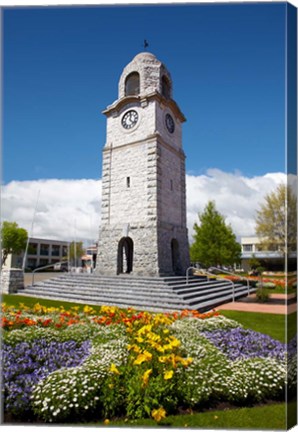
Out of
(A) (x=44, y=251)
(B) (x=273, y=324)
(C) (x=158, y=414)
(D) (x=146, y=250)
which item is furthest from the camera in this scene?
(D) (x=146, y=250)

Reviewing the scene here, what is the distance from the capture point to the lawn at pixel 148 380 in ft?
12.7

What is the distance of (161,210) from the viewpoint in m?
16.2

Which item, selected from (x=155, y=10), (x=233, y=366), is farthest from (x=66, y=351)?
(x=155, y=10)

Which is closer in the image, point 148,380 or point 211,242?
point 148,380

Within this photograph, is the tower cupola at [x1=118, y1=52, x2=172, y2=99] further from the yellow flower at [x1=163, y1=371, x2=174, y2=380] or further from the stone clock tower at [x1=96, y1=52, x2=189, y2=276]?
the yellow flower at [x1=163, y1=371, x2=174, y2=380]

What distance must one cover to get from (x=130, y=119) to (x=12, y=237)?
41.9 feet

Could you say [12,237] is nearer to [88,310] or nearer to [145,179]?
[88,310]

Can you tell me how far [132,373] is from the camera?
4219 mm

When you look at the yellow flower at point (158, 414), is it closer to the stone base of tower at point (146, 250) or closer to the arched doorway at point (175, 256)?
the stone base of tower at point (146, 250)

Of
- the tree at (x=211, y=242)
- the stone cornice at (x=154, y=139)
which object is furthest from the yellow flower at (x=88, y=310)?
the stone cornice at (x=154, y=139)

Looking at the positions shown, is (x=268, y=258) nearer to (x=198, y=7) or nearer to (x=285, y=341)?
(x=285, y=341)

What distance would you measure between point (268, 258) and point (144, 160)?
39.5ft

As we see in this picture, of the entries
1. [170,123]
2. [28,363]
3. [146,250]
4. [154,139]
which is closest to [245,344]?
[28,363]

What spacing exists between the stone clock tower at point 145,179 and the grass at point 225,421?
1094 cm
